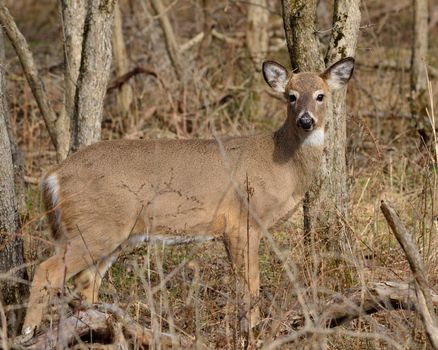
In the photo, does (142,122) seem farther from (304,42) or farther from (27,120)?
(304,42)

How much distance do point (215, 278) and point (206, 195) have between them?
79cm

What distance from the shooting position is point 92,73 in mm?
6176

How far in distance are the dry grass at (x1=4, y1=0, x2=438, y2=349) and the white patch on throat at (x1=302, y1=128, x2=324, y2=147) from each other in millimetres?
316

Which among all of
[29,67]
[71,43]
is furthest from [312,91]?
[29,67]

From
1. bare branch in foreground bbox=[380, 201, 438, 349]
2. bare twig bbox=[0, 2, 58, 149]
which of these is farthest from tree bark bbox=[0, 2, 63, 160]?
bare branch in foreground bbox=[380, 201, 438, 349]

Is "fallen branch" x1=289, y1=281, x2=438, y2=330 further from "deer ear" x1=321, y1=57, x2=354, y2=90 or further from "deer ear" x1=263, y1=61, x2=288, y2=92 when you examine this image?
"deer ear" x1=263, y1=61, x2=288, y2=92

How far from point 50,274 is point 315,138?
2.06m

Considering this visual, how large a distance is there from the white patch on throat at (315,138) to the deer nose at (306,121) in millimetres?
229

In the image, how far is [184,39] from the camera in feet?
40.7

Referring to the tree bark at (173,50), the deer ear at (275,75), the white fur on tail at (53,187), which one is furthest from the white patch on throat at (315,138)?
the tree bark at (173,50)

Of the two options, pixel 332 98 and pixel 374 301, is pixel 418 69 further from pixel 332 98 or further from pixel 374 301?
pixel 374 301

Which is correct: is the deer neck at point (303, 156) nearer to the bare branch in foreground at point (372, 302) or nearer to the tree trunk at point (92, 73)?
the tree trunk at point (92, 73)

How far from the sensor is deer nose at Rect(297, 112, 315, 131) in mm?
5820

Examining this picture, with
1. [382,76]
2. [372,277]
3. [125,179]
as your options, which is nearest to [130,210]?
[125,179]
